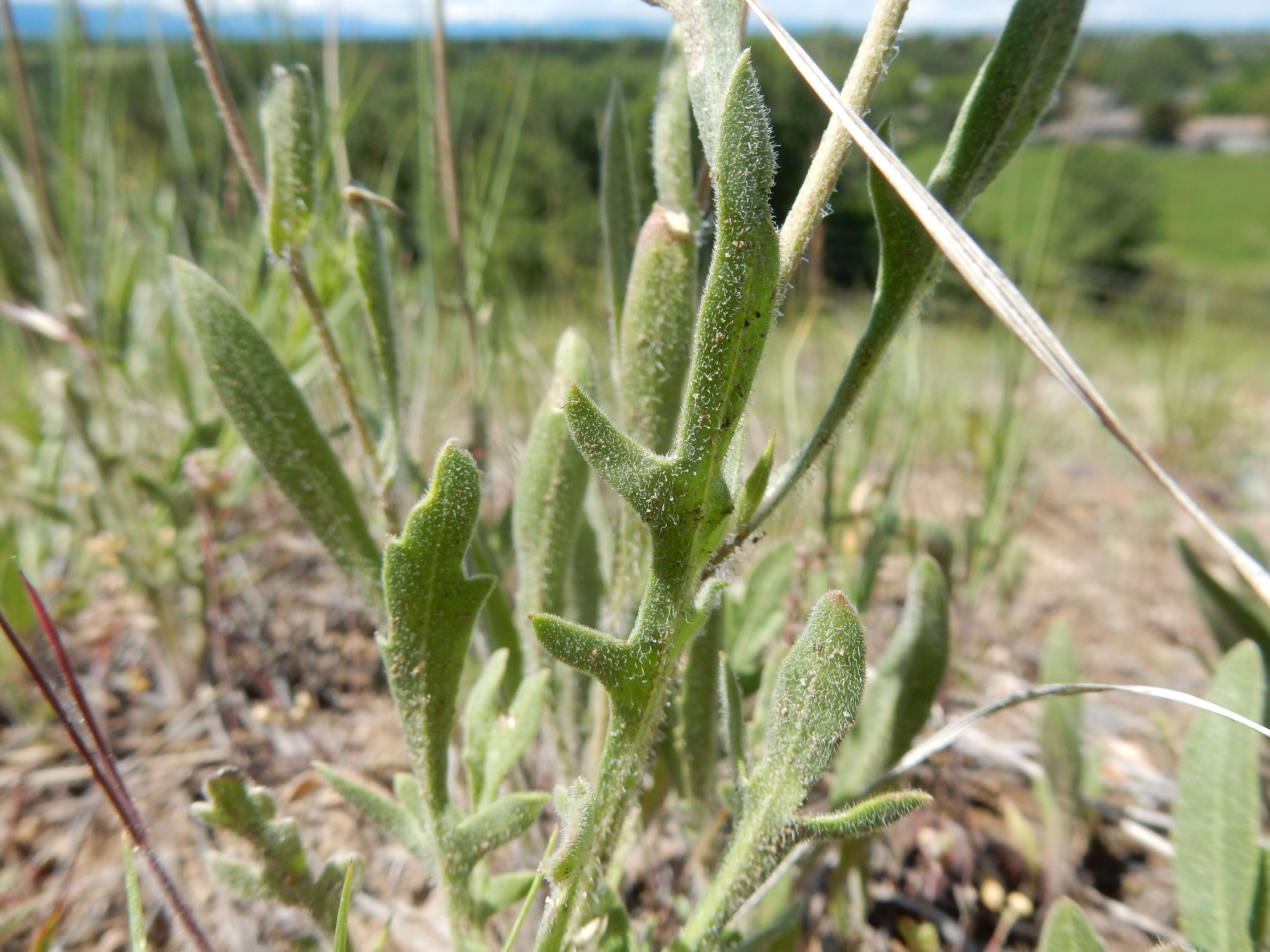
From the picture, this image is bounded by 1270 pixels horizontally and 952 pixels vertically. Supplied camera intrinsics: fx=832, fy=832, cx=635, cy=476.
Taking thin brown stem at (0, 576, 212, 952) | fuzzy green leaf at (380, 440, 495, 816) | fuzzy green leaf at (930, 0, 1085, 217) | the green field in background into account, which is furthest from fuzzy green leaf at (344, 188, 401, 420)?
the green field in background

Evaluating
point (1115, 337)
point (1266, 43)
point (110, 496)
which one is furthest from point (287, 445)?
point (1266, 43)

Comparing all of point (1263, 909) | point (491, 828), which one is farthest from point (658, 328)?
point (1263, 909)

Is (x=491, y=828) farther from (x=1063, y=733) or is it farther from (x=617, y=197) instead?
(x=1063, y=733)

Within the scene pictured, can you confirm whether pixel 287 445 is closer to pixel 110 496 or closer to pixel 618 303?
pixel 618 303

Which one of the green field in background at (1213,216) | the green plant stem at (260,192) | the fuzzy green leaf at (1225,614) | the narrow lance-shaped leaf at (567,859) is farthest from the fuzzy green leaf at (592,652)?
the green field in background at (1213,216)

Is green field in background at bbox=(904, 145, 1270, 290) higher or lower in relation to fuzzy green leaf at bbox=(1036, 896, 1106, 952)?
lower

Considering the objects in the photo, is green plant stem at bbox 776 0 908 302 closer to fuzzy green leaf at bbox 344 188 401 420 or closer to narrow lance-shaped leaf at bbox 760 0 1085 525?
narrow lance-shaped leaf at bbox 760 0 1085 525
